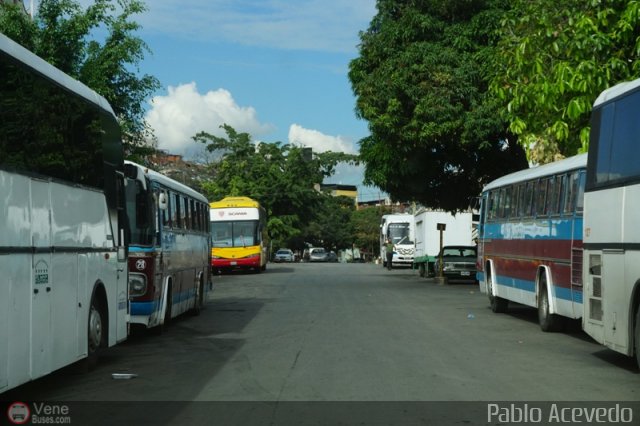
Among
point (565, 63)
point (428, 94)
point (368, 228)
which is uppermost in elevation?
point (428, 94)

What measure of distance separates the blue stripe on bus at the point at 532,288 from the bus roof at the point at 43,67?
7990 mm

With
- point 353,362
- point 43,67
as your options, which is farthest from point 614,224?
point 43,67

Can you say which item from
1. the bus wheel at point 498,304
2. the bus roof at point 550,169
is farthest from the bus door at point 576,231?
the bus wheel at point 498,304

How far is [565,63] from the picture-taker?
1725 centimetres

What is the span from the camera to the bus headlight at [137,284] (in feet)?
51.4

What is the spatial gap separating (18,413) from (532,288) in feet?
38.6

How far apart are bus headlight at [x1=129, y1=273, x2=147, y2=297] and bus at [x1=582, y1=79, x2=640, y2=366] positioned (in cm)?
691

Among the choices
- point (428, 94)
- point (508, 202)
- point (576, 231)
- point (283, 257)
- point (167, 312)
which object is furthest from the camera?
point (283, 257)

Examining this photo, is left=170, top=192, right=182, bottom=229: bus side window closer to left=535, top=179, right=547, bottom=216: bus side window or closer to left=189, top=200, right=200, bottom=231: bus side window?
left=189, top=200, right=200, bottom=231: bus side window

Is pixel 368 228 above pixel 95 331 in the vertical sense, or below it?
above

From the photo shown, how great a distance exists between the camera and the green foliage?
244ft

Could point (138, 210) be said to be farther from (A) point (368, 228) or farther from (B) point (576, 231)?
(A) point (368, 228)

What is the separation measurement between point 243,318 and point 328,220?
323 feet

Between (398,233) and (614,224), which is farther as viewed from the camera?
(398,233)
